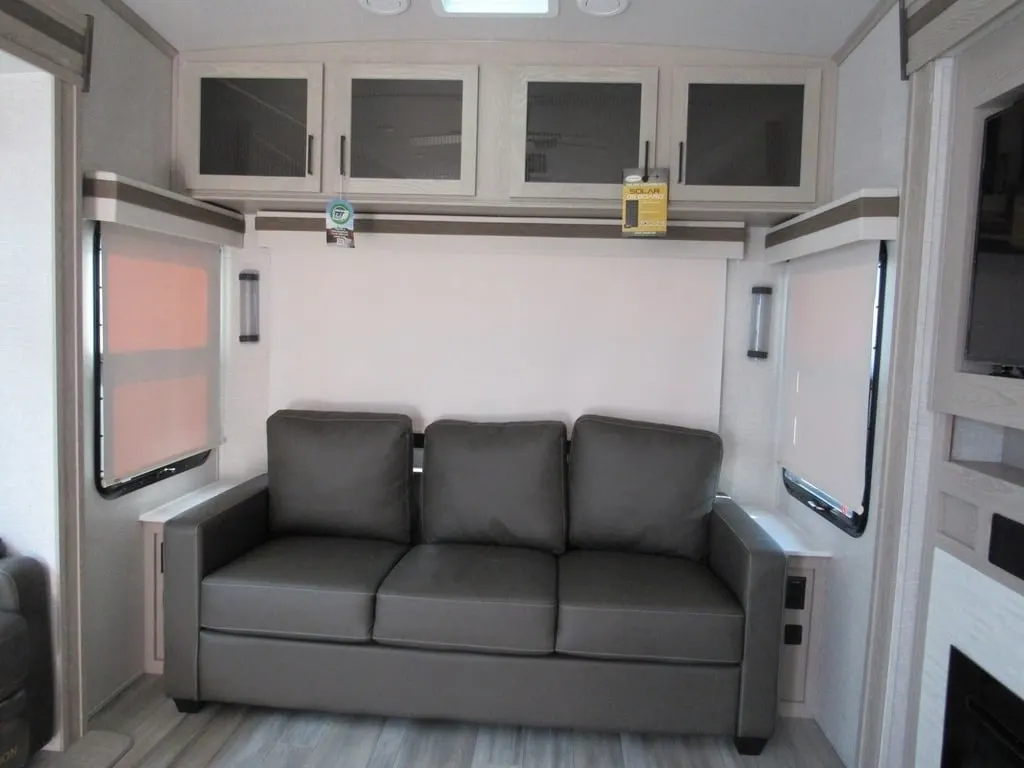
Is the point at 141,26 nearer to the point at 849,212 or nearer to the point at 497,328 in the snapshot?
the point at 497,328

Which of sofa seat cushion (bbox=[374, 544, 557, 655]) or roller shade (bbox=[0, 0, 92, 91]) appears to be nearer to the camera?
roller shade (bbox=[0, 0, 92, 91])

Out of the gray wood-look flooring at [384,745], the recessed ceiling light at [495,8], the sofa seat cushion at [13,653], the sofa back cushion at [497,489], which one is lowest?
the gray wood-look flooring at [384,745]

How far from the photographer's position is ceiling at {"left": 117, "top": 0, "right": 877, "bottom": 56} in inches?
84.0

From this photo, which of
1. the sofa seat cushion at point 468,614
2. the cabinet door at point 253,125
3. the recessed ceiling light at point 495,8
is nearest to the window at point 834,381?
the sofa seat cushion at point 468,614

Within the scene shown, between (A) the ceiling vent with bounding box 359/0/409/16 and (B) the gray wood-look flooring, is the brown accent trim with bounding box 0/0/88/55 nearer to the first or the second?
(A) the ceiling vent with bounding box 359/0/409/16

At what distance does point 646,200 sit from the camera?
2328 millimetres

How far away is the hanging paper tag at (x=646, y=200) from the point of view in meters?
2.33

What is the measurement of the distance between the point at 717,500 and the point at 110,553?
2.21 meters

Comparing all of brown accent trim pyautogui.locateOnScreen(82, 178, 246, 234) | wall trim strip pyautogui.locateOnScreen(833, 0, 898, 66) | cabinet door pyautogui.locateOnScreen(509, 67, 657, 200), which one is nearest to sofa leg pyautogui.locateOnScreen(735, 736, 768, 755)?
cabinet door pyautogui.locateOnScreen(509, 67, 657, 200)

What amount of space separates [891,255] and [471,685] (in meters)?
1.82

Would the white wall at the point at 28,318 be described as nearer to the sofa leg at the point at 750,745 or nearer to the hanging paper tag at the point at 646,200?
the hanging paper tag at the point at 646,200

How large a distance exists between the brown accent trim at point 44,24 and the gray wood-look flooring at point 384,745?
2.08 metres

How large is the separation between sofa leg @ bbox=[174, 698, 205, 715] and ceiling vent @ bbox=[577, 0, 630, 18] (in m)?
2.66

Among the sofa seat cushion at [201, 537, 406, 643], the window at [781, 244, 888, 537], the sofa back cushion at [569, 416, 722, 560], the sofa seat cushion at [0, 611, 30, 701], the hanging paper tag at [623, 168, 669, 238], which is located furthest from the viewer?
the sofa back cushion at [569, 416, 722, 560]
